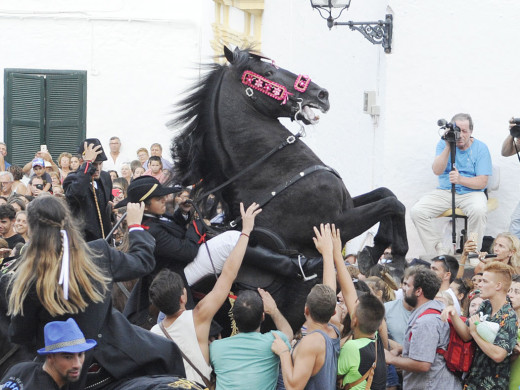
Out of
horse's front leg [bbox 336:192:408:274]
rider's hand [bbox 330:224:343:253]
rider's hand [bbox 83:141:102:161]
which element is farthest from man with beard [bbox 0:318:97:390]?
rider's hand [bbox 83:141:102:161]

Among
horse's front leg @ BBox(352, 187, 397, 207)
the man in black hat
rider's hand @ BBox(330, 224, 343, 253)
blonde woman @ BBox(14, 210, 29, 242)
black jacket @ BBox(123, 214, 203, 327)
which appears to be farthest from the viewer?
blonde woman @ BBox(14, 210, 29, 242)

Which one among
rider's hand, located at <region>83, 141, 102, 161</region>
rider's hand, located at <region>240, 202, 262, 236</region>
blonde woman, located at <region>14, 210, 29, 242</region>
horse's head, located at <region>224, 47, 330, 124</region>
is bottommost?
blonde woman, located at <region>14, 210, 29, 242</region>

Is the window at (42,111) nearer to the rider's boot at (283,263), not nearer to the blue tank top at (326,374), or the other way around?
the rider's boot at (283,263)

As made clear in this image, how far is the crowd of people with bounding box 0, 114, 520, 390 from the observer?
193 inches

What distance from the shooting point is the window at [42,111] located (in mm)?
19609

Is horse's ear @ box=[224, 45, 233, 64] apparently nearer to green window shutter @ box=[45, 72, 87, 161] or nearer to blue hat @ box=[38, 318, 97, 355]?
blue hat @ box=[38, 318, 97, 355]

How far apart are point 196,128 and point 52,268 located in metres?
3.19

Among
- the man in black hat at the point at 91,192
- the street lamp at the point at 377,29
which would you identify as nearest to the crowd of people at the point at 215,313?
the man in black hat at the point at 91,192

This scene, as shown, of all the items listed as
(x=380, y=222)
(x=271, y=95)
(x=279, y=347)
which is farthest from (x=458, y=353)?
(x=271, y=95)

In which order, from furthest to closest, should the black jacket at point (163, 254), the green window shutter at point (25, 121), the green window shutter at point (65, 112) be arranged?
1. the green window shutter at point (25, 121)
2. the green window shutter at point (65, 112)
3. the black jacket at point (163, 254)

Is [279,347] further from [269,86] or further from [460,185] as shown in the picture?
[460,185]

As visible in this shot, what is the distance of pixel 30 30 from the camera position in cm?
1942

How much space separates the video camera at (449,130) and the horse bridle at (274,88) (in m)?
3.02

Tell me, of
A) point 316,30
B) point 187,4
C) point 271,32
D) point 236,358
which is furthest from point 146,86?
point 236,358
